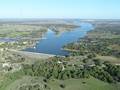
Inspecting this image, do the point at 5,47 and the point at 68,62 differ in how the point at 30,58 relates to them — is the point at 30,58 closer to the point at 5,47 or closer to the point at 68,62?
the point at 68,62

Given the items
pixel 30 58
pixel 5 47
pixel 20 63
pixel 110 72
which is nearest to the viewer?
pixel 110 72

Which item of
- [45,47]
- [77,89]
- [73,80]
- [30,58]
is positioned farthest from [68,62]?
[45,47]

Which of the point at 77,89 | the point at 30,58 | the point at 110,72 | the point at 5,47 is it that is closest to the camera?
the point at 77,89

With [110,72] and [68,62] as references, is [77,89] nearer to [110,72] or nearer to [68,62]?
[110,72]

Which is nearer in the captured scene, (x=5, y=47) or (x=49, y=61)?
(x=49, y=61)

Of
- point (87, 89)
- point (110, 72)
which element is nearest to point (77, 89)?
point (87, 89)

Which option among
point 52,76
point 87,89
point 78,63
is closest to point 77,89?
point 87,89

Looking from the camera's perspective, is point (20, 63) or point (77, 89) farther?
point (20, 63)

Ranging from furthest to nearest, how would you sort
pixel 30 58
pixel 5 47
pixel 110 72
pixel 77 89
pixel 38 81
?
pixel 5 47, pixel 30 58, pixel 110 72, pixel 38 81, pixel 77 89

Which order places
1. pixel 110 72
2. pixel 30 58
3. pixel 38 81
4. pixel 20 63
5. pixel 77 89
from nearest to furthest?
pixel 77 89, pixel 38 81, pixel 110 72, pixel 20 63, pixel 30 58
